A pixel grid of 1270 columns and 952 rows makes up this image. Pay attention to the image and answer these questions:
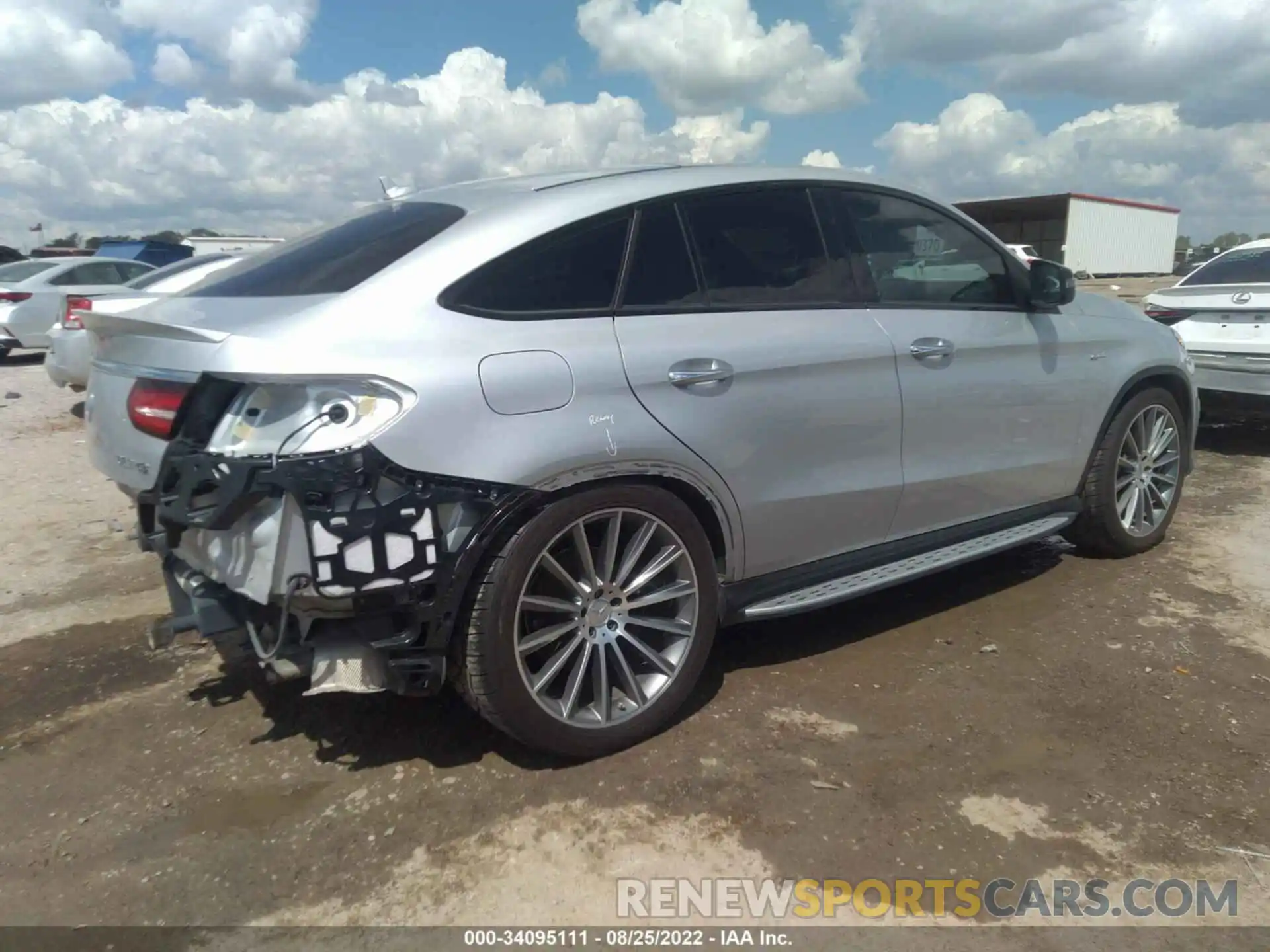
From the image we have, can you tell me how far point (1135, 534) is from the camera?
4922mm

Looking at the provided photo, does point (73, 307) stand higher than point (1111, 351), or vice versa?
point (73, 307)

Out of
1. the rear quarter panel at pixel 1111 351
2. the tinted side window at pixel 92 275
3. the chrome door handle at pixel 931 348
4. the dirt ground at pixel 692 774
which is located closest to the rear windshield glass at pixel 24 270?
the tinted side window at pixel 92 275

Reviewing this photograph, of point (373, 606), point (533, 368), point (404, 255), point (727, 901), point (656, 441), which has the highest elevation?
point (404, 255)

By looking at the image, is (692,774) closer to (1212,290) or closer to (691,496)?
(691,496)

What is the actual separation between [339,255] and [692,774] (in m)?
1.98

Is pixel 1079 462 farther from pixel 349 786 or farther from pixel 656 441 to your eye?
pixel 349 786

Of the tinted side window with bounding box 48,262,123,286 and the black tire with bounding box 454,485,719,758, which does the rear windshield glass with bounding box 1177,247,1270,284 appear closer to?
the black tire with bounding box 454,485,719,758

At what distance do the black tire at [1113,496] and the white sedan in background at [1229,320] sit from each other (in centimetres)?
229

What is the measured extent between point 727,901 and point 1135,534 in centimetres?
339

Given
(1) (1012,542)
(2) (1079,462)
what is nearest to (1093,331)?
(2) (1079,462)

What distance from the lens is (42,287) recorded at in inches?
560

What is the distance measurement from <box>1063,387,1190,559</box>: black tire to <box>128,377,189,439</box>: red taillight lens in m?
3.91

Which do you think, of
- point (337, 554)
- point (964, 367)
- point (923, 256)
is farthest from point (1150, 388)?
point (337, 554)

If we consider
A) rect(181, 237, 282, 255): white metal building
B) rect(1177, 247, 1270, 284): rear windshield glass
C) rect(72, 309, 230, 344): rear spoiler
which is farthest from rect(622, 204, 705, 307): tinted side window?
rect(181, 237, 282, 255): white metal building
